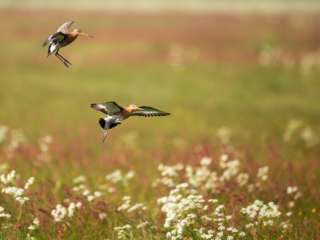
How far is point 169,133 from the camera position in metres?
9.49

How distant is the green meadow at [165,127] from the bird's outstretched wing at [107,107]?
1793 mm

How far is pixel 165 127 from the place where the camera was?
33.2 ft

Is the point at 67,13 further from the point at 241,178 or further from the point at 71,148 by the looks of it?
the point at 241,178

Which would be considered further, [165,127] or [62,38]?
[165,127]

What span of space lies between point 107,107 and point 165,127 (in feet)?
30.1

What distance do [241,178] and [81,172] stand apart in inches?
129

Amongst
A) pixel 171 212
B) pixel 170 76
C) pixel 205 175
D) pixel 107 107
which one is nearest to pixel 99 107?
pixel 107 107

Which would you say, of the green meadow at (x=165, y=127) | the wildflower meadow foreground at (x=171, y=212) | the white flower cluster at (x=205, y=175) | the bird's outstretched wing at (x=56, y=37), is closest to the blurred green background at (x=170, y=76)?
the green meadow at (x=165, y=127)

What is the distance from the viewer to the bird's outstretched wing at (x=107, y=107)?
36.7 inches

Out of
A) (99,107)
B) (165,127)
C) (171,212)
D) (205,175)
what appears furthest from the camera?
(165,127)

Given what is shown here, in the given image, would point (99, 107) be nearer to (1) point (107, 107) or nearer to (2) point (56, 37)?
(1) point (107, 107)

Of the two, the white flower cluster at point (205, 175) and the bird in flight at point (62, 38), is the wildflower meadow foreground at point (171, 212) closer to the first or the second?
the white flower cluster at point (205, 175)

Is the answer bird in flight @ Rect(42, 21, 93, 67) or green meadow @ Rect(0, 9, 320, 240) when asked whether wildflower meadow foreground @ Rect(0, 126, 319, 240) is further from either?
bird in flight @ Rect(42, 21, 93, 67)

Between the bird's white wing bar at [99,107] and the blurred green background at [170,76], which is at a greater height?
the blurred green background at [170,76]
